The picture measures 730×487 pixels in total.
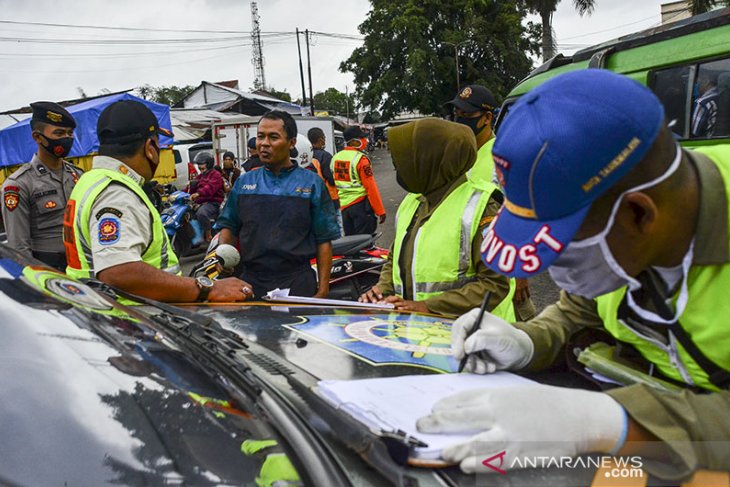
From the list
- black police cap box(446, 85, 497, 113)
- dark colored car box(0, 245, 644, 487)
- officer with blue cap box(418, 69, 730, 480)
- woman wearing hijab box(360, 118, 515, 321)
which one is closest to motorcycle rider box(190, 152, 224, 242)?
black police cap box(446, 85, 497, 113)

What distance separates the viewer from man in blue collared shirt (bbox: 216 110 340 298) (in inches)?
138

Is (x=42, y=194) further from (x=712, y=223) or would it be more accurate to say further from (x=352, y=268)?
(x=712, y=223)

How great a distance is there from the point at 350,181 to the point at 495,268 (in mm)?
5835

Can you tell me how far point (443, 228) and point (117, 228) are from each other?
1337 millimetres

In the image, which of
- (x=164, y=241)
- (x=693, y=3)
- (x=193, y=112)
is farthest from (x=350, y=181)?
(x=193, y=112)

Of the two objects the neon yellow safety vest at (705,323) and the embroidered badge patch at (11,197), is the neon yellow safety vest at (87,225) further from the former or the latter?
the neon yellow safety vest at (705,323)

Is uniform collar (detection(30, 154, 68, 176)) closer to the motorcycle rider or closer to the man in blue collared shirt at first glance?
the man in blue collared shirt

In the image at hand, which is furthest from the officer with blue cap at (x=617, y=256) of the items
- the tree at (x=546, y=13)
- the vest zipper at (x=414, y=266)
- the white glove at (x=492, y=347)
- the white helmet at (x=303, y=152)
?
the tree at (x=546, y=13)

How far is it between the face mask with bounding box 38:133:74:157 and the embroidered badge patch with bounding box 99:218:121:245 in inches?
92.3

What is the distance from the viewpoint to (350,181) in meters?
6.95

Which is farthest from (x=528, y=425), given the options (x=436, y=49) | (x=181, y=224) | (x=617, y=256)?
(x=436, y=49)

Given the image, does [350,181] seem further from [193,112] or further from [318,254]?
[193,112]

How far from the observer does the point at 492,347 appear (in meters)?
1.36

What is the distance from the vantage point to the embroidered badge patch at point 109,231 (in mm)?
2350
